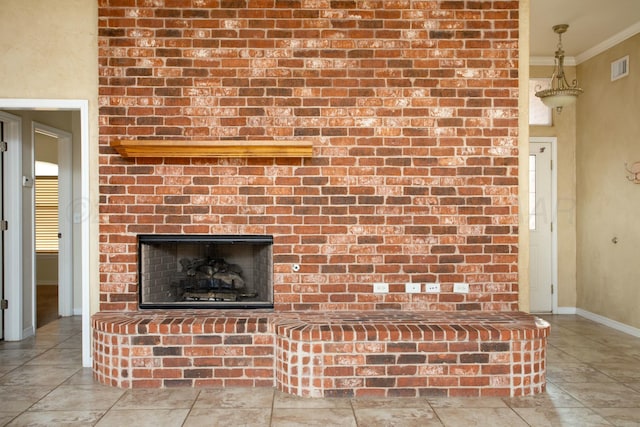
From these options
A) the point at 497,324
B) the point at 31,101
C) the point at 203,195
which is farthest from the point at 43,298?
the point at 497,324

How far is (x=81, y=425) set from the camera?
8.72 ft

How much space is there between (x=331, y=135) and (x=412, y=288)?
47.4 inches

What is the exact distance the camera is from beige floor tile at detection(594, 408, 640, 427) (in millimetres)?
2689

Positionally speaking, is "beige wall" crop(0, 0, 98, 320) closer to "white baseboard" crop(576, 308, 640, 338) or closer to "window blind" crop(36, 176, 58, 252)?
"white baseboard" crop(576, 308, 640, 338)

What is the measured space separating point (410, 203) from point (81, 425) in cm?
239

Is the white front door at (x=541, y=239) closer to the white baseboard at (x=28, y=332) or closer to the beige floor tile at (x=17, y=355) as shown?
the beige floor tile at (x=17, y=355)

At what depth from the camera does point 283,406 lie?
2.91 m

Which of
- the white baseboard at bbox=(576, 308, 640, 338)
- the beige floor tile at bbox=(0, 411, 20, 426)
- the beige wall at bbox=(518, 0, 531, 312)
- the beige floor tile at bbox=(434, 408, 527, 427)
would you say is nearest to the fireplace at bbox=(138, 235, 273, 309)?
the beige floor tile at bbox=(0, 411, 20, 426)

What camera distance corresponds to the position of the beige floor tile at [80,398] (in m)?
2.91

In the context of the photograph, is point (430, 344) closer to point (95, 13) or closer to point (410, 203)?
point (410, 203)

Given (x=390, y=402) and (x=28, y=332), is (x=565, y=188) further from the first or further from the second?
(x=28, y=332)

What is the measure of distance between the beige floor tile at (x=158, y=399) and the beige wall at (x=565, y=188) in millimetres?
4524

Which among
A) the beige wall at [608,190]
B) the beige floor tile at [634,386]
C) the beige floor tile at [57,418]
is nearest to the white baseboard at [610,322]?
the beige wall at [608,190]

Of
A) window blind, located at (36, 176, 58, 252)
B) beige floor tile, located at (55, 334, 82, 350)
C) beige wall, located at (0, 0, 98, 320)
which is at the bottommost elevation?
beige floor tile, located at (55, 334, 82, 350)
